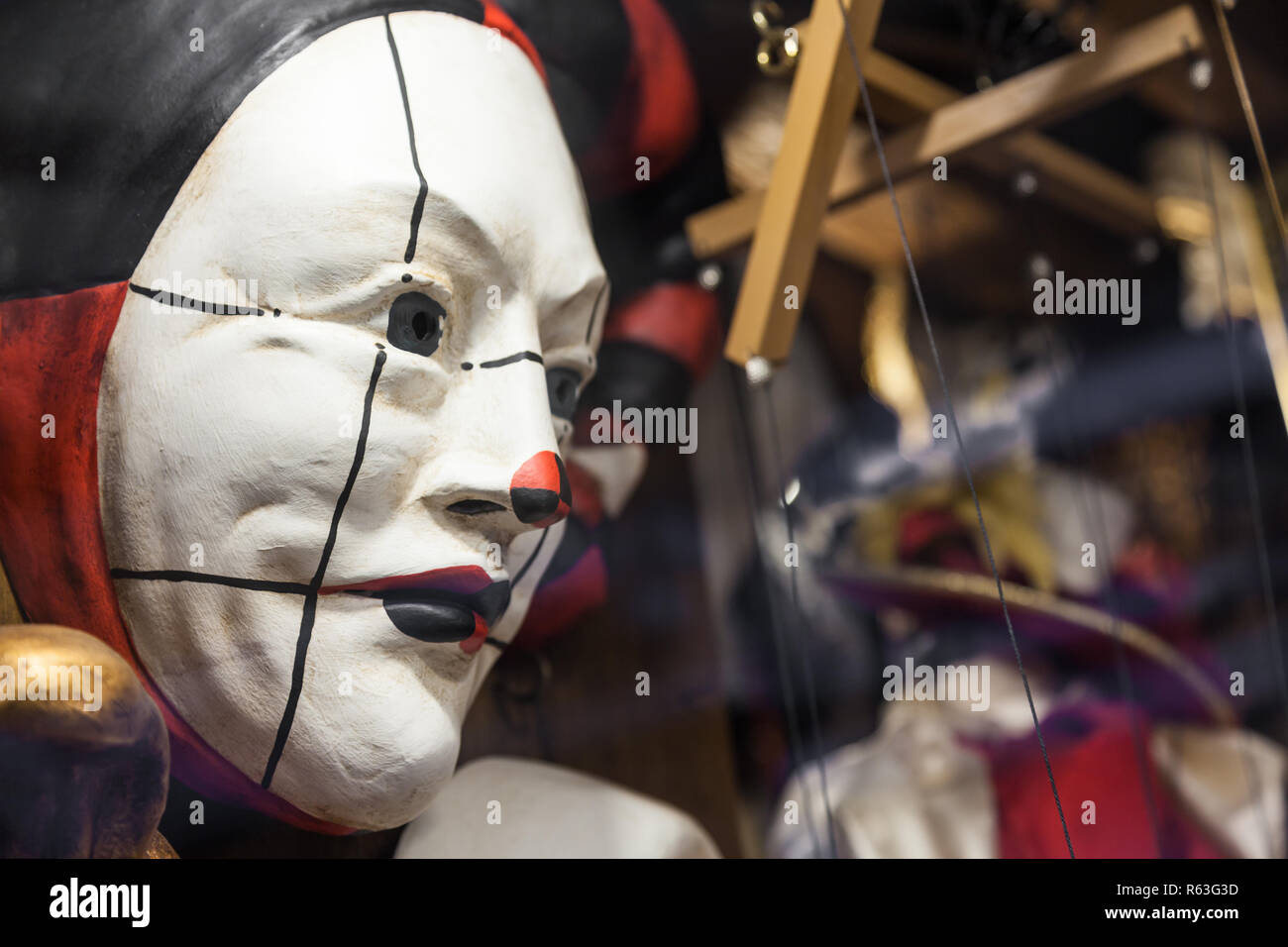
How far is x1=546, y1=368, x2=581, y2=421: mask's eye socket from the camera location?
0.84 m

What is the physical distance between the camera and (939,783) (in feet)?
4.00

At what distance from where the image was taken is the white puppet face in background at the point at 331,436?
2.19ft

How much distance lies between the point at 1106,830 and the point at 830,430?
53cm

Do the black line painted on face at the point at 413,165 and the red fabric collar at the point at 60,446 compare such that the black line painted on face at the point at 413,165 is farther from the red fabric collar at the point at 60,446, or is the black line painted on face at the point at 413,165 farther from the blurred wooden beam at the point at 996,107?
the blurred wooden beam at the point at 996,107

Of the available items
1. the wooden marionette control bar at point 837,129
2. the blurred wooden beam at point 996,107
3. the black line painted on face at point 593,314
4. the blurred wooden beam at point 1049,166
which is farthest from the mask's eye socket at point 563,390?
the blurred wooden beam at point 1049,166

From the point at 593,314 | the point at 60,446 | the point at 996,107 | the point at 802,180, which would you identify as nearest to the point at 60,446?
the point at 60,446

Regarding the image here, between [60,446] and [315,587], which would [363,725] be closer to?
[315,587]

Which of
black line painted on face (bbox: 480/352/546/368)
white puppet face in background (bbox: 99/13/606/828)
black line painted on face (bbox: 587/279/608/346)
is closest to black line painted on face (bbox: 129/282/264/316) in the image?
white puppet face in background (bbox: 99/13/606/828)

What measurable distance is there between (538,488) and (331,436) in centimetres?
12

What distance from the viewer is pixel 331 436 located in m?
0.67

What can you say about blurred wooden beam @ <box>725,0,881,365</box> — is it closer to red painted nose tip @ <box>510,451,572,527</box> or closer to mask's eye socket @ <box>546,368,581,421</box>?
mask's eye socket @ <box>546,368,581,421</box>

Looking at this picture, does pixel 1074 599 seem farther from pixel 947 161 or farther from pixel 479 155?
pixel 479 155

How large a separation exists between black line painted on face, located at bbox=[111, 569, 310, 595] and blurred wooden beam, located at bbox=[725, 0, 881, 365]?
41cm

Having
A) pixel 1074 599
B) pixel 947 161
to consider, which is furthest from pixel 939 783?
pixel 947 161
